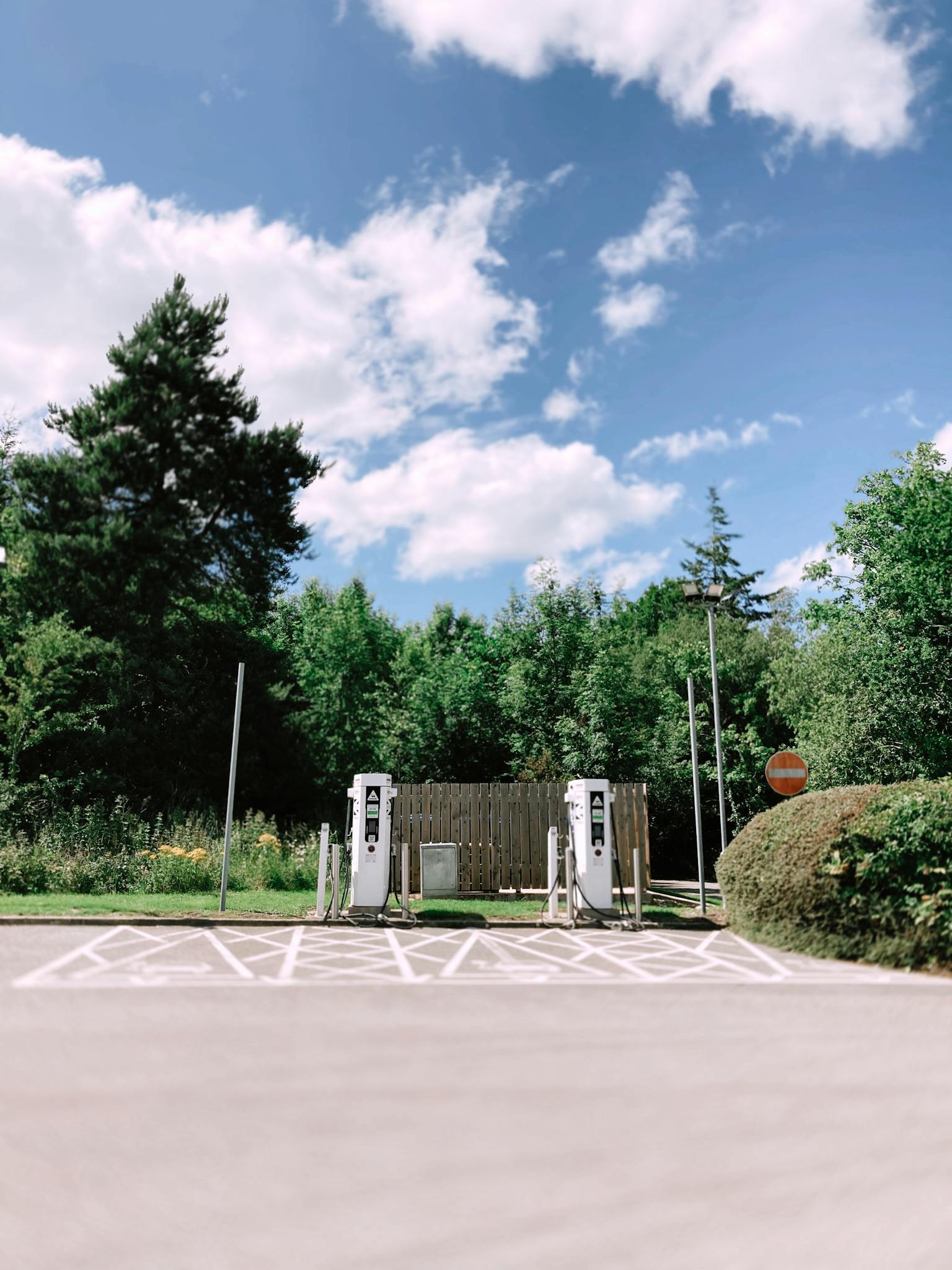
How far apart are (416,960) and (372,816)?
10.5 ft

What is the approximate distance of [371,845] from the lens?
39.7ft

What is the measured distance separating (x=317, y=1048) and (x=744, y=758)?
27733 millimetres

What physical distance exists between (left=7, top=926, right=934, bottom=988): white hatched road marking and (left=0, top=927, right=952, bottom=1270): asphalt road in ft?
1.38

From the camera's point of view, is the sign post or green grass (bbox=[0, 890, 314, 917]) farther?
the sign post

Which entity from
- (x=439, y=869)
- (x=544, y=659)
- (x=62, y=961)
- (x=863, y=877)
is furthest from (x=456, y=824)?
(x=544, y=659)

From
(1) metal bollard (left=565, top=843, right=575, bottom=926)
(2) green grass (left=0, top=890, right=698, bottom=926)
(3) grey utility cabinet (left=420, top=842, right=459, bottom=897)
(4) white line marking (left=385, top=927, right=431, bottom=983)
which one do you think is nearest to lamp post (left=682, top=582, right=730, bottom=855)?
(2) green grass (left=0, top=890, right=698, bottom=926)

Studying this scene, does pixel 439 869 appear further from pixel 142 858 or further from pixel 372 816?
pixel 142 858

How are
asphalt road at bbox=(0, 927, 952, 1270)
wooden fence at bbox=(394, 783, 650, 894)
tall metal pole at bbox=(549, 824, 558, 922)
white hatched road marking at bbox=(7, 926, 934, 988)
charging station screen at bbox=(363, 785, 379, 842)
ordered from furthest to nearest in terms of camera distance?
wooden fence at bbox=(394, 783, 650, 894), tall metal pole at bbox=(549, 824, 558, 922), charging station screen at bbox=(363, 785, 379, 842), white hatched road marking at bbox=(7, 926, 934, 988), asphalt road at bbox=(0, 927, 952, 1270)

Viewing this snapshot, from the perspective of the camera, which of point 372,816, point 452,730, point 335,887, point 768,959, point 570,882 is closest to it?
point 768,959

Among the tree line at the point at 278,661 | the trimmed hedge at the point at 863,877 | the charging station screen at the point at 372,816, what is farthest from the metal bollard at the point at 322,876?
the tree line at the point at 278,661

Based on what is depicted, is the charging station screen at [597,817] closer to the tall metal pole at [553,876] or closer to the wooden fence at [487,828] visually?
the tall metal pole at [553,876]

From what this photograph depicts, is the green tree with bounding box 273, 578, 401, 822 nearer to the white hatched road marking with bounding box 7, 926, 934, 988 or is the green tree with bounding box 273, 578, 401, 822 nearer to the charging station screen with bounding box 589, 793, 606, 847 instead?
the charging station screen with bounding box 589, 793, 606, 847

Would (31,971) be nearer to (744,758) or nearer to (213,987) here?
(213,987)

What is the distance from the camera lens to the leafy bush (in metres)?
13.8
